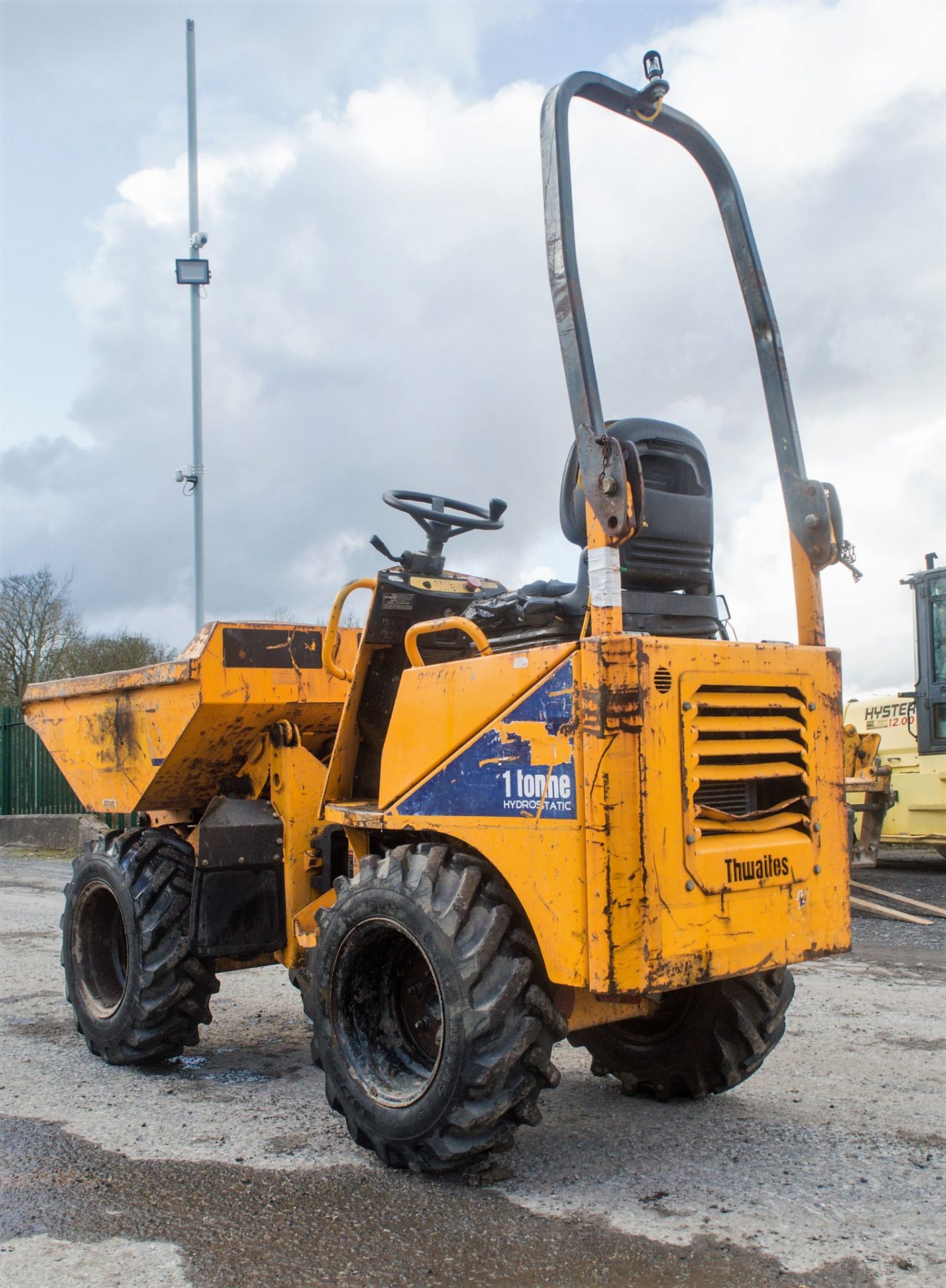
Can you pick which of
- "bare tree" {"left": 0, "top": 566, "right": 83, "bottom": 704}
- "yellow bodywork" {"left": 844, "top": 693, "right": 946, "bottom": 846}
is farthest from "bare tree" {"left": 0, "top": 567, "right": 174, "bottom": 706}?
"yellow bodywork" {"left": 844, "top": 693, "right": 946, "bottom": 846}

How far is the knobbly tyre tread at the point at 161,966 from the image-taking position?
5.22 metres

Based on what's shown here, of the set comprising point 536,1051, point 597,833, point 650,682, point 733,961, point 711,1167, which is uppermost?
point 650,682

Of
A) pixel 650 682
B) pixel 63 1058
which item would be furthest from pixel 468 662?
pixel 63 1058

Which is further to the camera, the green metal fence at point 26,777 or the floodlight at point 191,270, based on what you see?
the green metal fence at point 26,777

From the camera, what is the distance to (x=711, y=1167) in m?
3.98

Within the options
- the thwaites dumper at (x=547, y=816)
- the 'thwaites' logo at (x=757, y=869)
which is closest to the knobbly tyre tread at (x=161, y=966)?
the thwaites dumper at (x=547, y=816)

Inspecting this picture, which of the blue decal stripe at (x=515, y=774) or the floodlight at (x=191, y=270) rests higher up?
the floodlight at (x=191, y=270)

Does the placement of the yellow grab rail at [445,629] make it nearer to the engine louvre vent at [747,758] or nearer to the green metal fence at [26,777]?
the engine louvre vent at [747,758]

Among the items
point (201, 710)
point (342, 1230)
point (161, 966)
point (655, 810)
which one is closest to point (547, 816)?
point (655, 810)

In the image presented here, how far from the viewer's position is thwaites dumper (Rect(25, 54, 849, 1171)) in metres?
3.51

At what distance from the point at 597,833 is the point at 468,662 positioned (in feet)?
2.71

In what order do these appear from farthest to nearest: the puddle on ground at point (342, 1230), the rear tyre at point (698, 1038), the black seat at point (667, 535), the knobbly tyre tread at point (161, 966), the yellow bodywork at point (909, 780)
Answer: the yellow bodywork at point (909, 780)
the knobbly tyre tread at point (161, 966)
the rear tyre at point (698, 1038)
the black seat at point (667, 535)
the puddle on ground at point (342, 1230)

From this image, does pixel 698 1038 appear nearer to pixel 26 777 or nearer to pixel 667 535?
pixel 667 535

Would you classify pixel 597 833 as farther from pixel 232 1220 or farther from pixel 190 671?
pixel 190 671
